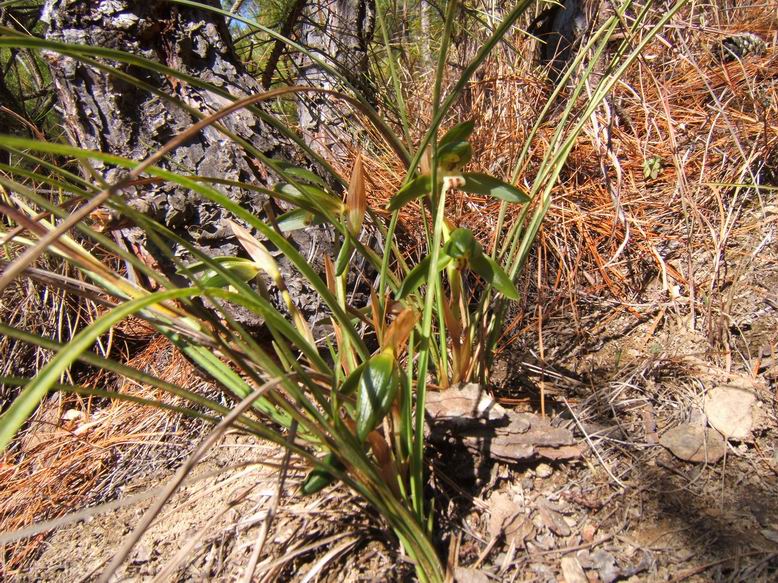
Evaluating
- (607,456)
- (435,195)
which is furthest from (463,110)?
(607,456)

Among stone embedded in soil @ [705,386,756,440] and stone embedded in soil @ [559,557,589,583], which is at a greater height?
stone embedded in soil @ [705,386,756,440]

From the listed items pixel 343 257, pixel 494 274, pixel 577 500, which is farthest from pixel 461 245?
pixel 577 500

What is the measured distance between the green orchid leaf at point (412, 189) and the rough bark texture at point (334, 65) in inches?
32.2

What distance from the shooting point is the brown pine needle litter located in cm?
95

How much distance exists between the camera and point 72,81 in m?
0.99

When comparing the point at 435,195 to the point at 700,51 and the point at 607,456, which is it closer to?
the point at 607,456

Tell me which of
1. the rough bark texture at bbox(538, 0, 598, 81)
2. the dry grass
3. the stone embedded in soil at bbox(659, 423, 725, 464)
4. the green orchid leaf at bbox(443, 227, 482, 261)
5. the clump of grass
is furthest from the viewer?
the rough bark texture at bbox(538, 0, 598, 81)

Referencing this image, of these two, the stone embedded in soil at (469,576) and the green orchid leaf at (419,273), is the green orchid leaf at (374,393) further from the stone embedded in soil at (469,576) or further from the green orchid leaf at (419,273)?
the stone embedded in soil at (469,576)

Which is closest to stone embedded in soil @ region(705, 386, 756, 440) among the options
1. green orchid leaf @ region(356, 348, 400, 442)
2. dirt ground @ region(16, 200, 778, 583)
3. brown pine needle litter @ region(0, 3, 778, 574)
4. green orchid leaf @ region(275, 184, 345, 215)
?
dirt ground @ region(16, 200, 778, 583)

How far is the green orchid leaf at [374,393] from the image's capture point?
1.61 feet

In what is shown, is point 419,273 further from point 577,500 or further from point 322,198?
point 577,500

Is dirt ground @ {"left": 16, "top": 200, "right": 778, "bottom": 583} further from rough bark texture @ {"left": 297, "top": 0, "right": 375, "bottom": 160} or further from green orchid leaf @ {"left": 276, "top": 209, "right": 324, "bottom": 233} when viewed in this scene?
rough bark texture @ {"left": 297, "top": 0, "right": 375, "bottom": 160}

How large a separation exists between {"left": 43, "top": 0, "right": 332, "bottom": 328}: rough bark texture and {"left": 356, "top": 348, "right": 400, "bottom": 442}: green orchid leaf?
0.52 meters

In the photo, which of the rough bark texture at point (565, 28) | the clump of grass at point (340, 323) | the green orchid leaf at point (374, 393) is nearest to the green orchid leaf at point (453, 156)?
the clump of grass at point (340, 323)
